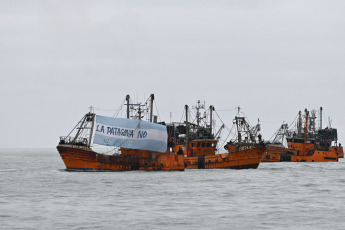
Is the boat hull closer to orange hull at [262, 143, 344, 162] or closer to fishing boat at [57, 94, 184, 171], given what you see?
orange hull at [262, 143, 344, 162]

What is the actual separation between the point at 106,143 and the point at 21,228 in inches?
1373

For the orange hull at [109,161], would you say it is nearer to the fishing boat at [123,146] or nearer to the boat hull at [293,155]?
the fishing boat at [123,146]

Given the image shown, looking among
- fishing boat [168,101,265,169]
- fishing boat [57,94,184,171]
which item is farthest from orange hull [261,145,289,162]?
fishing boat [57,94,184,171]

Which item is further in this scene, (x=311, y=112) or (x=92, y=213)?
(x=311, y=112)

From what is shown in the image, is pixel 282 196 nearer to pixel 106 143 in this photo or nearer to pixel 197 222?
pixel 197 222

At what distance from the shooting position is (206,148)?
74.6 meters

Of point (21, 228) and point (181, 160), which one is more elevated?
point (181, 160)

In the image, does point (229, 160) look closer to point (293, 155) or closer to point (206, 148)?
point (206, 148)

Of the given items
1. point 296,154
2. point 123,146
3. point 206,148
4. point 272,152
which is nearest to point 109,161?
point 123,146

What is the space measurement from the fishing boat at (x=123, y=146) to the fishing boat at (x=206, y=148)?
17.1 feet

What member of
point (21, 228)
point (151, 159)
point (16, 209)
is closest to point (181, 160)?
point (151, 159)

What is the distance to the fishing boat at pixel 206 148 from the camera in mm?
69125

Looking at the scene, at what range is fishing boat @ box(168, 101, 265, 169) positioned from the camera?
6912 cm

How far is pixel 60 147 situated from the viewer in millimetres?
58875
